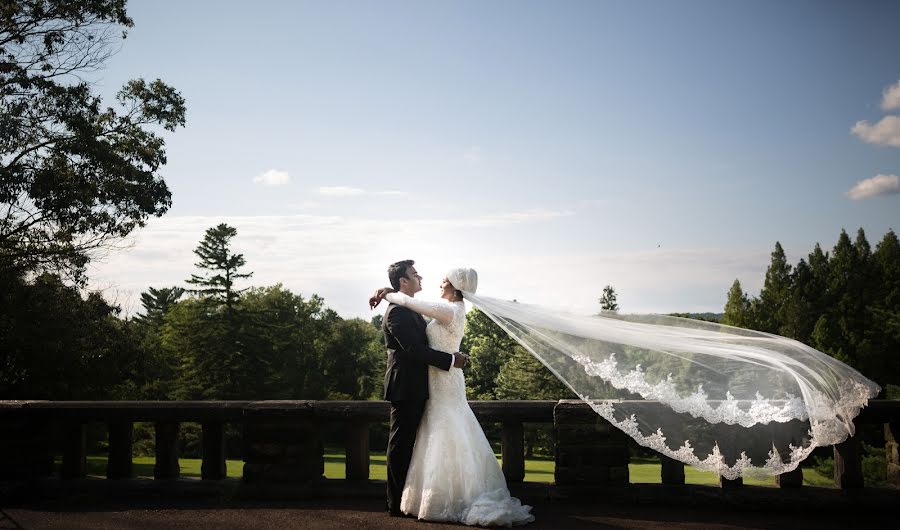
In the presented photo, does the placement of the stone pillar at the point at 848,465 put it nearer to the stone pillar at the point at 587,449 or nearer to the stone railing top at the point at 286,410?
the stone railing top at the point at 286,410

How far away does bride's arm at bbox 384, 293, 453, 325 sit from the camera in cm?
598

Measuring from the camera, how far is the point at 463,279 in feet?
20.2

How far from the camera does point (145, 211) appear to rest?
27.4 m

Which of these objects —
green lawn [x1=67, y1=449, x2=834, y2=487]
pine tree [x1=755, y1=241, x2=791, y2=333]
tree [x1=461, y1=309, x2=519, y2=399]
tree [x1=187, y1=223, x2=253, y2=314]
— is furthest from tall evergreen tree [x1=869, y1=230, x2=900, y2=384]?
tree [x1=187, y1=223, x2=253, y2=314]

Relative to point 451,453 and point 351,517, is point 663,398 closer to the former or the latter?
point 451,453

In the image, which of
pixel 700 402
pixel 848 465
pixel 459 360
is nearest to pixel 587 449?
pixel 700 402

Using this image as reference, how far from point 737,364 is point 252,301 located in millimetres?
51638

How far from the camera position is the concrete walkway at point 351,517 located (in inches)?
223

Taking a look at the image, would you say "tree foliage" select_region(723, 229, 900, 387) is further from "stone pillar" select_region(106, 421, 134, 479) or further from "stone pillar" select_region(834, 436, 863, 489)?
"stone pillar" select_region(106, 421, 134, 479)

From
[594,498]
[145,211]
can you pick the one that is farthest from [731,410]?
[145,211]

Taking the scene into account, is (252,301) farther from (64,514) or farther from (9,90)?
(64,514)

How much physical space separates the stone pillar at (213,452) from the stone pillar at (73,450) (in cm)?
133

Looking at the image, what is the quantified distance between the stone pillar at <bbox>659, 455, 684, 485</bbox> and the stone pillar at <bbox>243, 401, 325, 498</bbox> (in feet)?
10.9

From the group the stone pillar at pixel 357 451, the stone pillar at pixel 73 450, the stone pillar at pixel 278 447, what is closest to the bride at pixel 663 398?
the stone pillar at pixel 357 451
